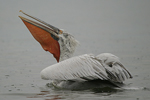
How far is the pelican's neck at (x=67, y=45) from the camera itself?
675 cm

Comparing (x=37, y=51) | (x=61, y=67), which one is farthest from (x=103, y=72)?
(x=37, y=51)

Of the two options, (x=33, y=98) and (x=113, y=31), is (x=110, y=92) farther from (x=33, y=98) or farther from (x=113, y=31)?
(x=113, y=31)

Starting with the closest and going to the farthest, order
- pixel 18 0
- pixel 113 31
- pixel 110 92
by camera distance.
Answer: pixel 110 92
pixel 113 31
pixel 18 0

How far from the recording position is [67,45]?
6.76m

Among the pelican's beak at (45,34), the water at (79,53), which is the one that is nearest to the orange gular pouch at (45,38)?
the pelican's beak at (45,34)

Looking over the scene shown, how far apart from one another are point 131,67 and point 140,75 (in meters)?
0.87

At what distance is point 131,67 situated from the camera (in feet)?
26.6

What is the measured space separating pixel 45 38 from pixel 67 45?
1.72 feet

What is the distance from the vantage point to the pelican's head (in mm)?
6762

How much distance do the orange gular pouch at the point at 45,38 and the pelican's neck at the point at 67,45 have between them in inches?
4.4

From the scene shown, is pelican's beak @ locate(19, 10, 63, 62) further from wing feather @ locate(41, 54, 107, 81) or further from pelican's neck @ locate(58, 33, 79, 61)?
wing feather @ locate(41, 54, 107, 81)

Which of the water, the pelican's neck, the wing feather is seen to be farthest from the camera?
the pelican's neck

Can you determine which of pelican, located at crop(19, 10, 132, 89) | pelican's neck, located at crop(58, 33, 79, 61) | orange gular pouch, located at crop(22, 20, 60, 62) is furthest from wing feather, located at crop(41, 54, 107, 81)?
orange gular pouch, located at crop(22, 20, 60, 62)

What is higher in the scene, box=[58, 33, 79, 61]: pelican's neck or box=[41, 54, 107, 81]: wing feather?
box=[58, 33, 79, 61]: pelican's neck
